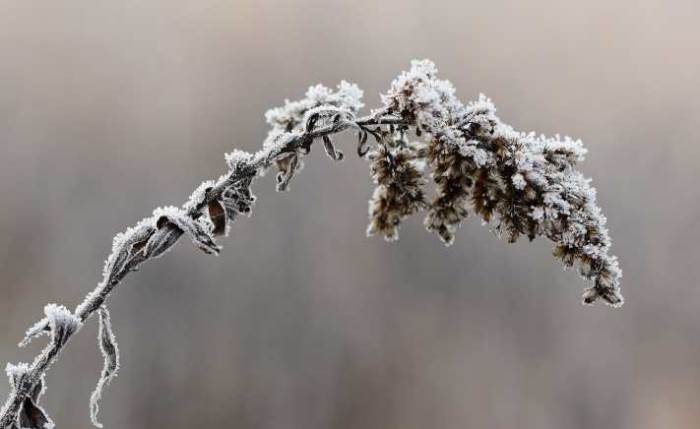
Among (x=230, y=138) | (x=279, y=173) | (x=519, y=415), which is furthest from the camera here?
(x=230, y=138)

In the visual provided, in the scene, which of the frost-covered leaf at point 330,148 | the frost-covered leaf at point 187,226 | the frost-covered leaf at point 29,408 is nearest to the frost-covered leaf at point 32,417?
the frost-covered leaf at point 29,408

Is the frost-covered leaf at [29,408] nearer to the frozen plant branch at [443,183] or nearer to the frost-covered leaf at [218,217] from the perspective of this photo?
the frozen plant branch at [443,183]

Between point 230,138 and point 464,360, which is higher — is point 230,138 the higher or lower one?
the higher one

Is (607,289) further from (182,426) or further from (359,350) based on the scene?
(359,350)

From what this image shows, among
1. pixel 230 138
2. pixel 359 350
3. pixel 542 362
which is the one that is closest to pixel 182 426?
pixel 359 350

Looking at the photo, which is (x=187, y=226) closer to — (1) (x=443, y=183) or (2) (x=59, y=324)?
(2) (x=59, y=324)

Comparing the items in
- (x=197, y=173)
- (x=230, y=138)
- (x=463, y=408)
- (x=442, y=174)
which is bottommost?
(x=442, y=174)

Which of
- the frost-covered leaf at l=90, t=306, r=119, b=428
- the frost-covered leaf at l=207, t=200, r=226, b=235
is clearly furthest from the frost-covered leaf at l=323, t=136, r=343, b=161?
the frost-covered leaf at l=90, t=306, r=119, b=428

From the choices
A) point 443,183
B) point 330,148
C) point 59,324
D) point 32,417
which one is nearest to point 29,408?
point 32,417

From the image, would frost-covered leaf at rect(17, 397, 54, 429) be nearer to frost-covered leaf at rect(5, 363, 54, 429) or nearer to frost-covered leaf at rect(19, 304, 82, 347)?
frost-covered leaf at rect(5, 363, 54, 429)
